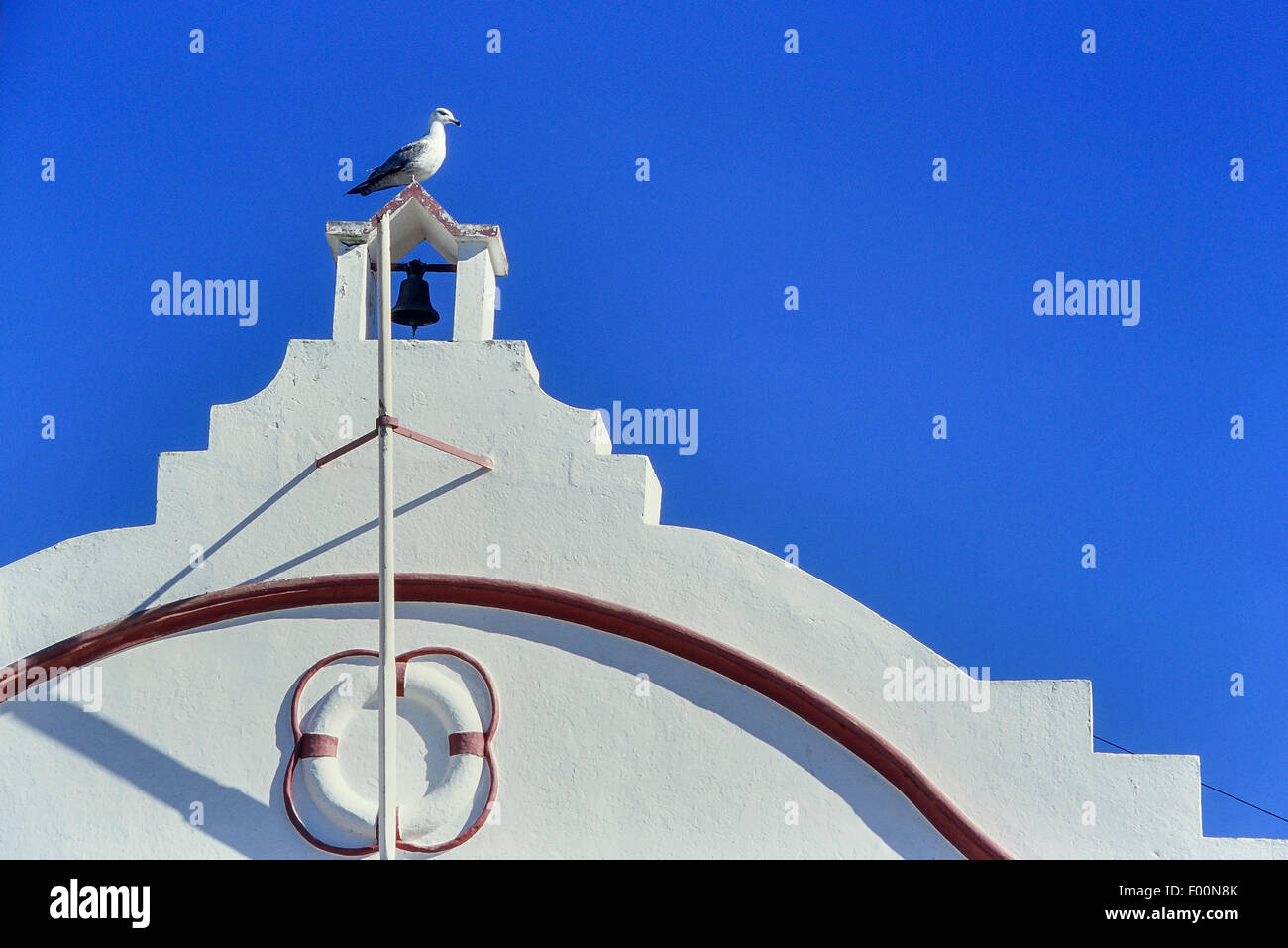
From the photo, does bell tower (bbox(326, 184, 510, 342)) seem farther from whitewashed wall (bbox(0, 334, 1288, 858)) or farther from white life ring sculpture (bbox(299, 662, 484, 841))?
white life ring sculpture (bbox(299, 662, 484, 841))

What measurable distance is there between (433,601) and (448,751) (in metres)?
1.05

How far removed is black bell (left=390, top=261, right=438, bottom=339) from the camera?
13.9 m

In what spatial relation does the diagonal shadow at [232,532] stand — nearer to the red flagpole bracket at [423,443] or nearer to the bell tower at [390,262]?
the red flagpole bracket at [423,443]

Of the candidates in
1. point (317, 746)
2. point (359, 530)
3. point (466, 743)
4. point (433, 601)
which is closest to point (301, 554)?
point (359, 530)

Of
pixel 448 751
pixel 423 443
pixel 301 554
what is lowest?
pixel 448 751

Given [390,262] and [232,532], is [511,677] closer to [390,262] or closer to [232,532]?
[232,532]

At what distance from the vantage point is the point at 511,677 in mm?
12312

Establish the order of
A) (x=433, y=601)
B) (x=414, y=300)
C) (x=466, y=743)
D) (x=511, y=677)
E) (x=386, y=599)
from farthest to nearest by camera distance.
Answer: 1. (x=414, y=300)
2. (x=433, y=601)
3. (x=511, y=677)
4. (x=466, y=743)
5. (x=386, y=599)

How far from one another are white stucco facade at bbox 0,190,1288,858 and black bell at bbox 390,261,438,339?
61 centimetres

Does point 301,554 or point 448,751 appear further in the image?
point 301,554

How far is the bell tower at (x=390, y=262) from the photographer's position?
13227 millimetres

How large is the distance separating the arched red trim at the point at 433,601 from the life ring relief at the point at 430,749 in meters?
0.45

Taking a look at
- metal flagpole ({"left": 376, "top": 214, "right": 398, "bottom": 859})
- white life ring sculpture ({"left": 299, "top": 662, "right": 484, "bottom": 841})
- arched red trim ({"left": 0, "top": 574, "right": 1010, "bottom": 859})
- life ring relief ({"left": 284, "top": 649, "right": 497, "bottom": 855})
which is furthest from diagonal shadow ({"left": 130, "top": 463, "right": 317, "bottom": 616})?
white life ring sculpture ({"left": 299, "top": 662, "right": 484, "bottom": 841})
